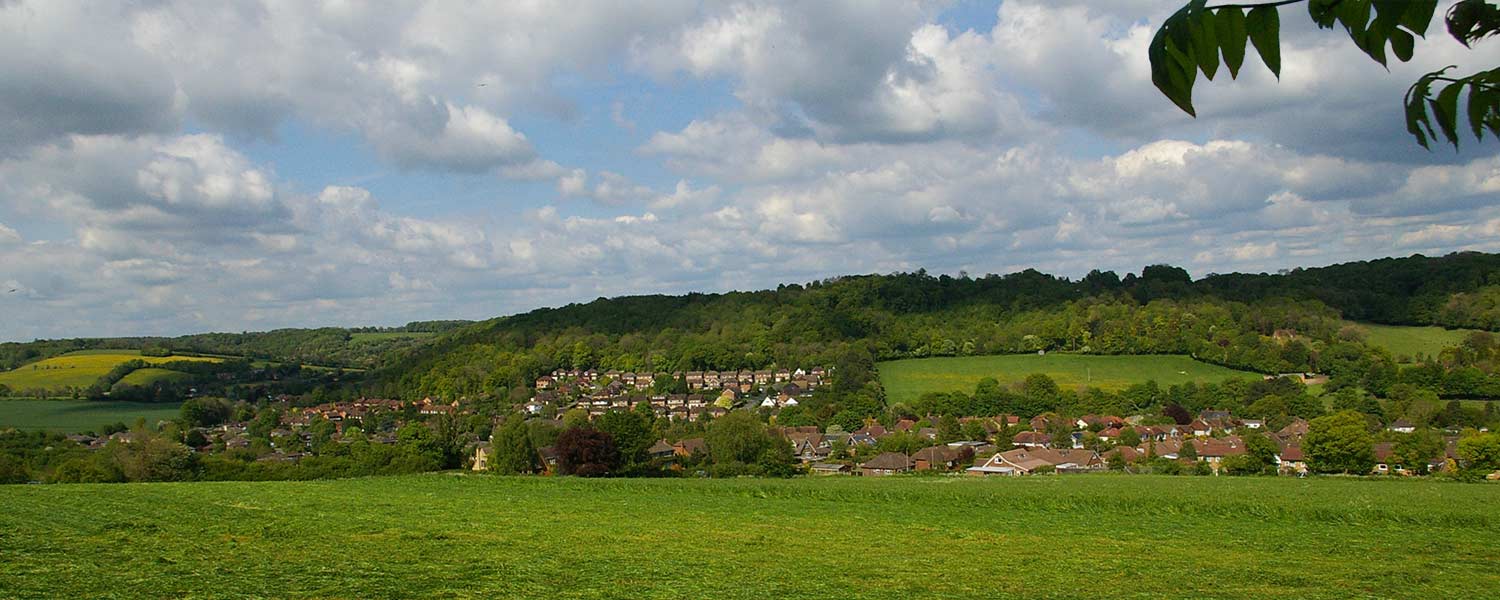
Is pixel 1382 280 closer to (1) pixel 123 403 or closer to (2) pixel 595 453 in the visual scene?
(2) pixel 595 453

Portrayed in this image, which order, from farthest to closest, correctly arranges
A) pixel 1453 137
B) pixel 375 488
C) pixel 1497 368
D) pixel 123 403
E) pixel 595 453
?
pixel 123 403
pixel 1497 368
pixel 595 453
pixel 375 488
pixel 1453 137

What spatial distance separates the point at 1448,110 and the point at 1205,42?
604 mm

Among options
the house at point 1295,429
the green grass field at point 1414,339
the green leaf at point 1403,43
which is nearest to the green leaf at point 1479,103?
the green leaf at point 1403,43

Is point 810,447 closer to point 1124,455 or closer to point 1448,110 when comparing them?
point 1124,455

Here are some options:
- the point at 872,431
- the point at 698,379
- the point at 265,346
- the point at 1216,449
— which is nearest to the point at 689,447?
the point at 872,431

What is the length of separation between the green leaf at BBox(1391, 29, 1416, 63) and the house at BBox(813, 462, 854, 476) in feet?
169

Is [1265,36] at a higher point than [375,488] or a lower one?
higher

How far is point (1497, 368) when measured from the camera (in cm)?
6488

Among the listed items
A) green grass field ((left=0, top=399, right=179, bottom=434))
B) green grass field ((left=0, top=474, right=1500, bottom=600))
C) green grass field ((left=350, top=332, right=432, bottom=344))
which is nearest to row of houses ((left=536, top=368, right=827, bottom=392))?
green grass field ((left=0, top=399, right=179, bottom=434))

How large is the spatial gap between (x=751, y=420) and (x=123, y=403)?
239 ft

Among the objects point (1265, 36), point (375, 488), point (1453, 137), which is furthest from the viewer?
point (375, 488)

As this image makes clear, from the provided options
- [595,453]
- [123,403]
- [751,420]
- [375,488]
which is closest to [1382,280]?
[751,420]

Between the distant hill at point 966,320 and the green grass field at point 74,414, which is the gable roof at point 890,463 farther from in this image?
the green grass field at point 74,414

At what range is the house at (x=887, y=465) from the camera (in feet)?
174
